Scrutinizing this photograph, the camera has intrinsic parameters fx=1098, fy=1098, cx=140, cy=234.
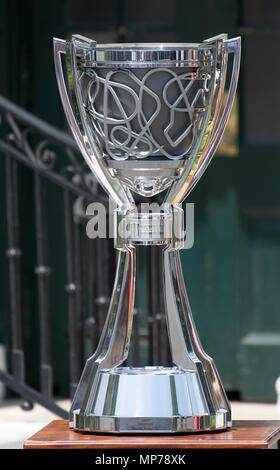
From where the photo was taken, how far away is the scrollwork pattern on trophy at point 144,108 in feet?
5.99

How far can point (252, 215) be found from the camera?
4.25 m

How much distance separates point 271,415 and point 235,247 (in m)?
0.67

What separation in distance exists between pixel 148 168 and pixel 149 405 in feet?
1.30

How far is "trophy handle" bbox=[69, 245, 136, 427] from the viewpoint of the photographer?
1.87m

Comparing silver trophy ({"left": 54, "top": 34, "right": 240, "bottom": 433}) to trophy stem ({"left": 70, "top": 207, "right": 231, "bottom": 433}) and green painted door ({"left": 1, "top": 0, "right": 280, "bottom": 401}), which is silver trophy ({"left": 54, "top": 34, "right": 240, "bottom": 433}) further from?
green painted door ({"left": 1, "top": 0, "right": 280, "bottom": 401})

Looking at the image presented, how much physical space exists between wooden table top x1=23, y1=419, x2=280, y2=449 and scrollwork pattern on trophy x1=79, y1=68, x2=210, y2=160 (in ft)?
1.53

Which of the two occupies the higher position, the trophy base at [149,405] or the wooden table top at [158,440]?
the trophy base at [149,405]

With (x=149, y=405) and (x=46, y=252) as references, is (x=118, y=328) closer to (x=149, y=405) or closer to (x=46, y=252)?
(x=149, y=405)

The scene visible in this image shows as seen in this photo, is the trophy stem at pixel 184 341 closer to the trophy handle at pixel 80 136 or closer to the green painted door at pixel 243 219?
the trophy handle at pixel 80 136

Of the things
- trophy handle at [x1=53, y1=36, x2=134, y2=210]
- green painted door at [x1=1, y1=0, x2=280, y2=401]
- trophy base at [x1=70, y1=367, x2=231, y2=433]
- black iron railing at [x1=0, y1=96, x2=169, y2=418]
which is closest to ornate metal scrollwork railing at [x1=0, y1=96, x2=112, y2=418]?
black iron railing at [x1=0, y1=96, x2=169, y2=418]

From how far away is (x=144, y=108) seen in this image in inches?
72.2

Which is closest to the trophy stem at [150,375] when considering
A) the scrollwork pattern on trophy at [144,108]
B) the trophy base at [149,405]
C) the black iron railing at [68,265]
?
the trophy base at [149,405]

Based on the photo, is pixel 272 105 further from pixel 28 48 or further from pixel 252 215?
pixel 28 48

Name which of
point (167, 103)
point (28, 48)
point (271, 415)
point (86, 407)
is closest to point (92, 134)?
point (167, 103)
